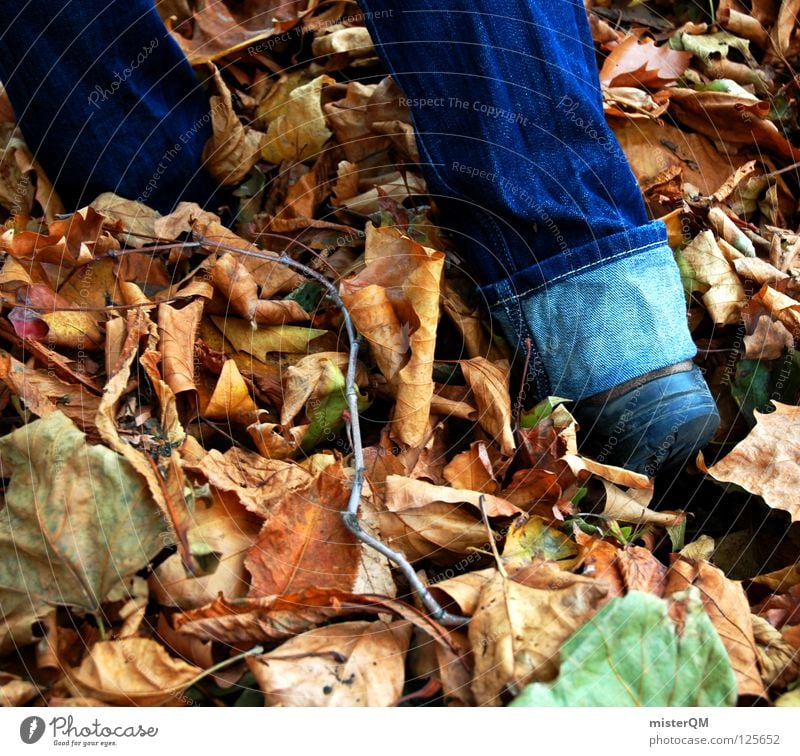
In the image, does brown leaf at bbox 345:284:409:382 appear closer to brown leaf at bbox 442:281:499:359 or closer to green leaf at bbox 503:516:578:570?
brown leaf at bbox 442:281:499:359

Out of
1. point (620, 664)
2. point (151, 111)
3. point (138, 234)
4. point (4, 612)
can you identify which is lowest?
point (620, 664)

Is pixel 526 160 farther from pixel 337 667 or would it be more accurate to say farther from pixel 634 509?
pixel 337 667

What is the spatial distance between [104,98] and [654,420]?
75 centimetres

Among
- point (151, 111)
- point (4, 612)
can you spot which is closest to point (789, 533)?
point (4, 612)

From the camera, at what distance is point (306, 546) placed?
0.64m

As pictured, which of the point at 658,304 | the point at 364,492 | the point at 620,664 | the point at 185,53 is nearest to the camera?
the point at 620,664

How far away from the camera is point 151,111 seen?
946 millimetres

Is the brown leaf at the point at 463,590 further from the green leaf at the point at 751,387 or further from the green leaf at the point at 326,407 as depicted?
the green leaf at the point at 751,387

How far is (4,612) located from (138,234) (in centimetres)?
46

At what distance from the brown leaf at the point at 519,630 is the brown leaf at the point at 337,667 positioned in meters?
0.07

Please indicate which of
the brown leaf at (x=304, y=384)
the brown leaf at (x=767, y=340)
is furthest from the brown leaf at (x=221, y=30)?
the brown leaf at (x=767, y=340)

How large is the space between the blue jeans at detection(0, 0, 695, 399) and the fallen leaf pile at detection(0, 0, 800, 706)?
0.25 ft

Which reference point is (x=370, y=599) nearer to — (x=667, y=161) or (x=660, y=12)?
(x=667, y=161)

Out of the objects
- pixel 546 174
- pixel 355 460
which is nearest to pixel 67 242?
pixel 355 460
